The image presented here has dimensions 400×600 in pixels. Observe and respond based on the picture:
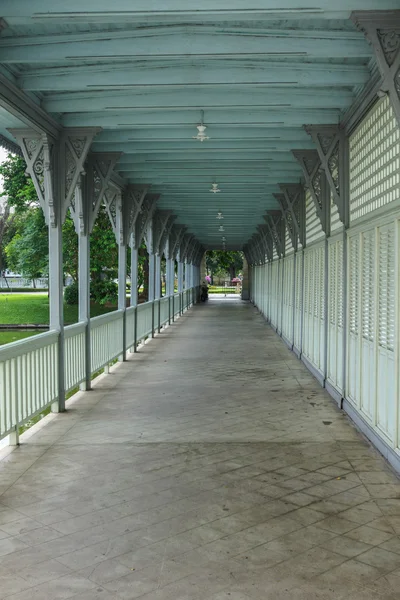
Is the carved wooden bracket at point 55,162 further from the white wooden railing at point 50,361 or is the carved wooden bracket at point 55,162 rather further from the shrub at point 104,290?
the shrub at point 104,290

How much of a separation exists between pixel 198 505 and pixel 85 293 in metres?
4.59

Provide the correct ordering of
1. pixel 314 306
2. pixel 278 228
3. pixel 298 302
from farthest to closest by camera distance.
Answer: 1. pixel 278 228
2. pixel 298 302
3. pixel 314 306

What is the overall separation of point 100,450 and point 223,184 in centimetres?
747

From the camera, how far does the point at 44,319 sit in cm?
2412

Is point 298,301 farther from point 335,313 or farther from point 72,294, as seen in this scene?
point 72,294

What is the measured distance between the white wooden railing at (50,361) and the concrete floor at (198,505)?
0.31 meters

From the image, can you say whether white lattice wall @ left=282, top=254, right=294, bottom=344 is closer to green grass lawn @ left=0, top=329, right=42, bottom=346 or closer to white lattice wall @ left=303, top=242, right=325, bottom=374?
white lattice wall @ left=303, top=242, right=325, bottom=374

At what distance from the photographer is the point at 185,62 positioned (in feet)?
16.8

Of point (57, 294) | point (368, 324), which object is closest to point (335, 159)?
point (368, 324)

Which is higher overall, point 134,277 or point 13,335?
point 134,277

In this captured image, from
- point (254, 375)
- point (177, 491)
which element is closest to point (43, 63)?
point (177, 491)

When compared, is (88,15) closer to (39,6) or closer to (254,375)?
(39,6)

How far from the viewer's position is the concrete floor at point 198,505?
2842 mm

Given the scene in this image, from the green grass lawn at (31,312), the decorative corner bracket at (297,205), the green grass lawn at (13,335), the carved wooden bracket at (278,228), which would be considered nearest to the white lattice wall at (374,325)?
the decorative corner bracket at (297,205)
